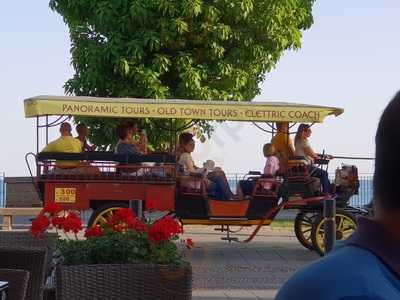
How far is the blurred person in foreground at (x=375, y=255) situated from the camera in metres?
1.42

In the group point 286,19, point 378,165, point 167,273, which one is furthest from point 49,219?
point 286,19

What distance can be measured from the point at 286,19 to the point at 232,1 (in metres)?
1.37

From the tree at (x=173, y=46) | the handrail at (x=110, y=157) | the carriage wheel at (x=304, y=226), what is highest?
the tree at (x=173, y=46)

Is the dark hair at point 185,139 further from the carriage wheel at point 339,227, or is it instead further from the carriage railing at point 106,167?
the carriage wheel at point 339,227

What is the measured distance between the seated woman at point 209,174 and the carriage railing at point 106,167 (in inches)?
12.2

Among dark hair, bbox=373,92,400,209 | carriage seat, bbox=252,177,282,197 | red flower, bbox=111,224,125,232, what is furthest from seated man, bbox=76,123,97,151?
dark hair, bbox=373,92,400,209

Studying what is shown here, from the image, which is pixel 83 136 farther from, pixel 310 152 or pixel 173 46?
pixel 173 46

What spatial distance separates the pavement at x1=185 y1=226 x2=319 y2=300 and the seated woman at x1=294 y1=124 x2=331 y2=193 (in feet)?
3.68

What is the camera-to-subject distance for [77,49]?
19891 mm

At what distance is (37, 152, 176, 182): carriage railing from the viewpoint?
534 inches

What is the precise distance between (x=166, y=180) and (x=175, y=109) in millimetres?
1020

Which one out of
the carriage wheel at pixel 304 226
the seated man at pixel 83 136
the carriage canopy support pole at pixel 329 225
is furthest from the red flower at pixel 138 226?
the seated man at pixel 83 136

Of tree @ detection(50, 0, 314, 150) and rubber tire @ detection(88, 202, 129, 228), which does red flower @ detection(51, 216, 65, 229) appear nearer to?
rubber tire @ detection(88, 202, 129, 228)

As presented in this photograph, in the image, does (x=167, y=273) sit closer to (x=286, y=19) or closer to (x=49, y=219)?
(x=49, y=219)
